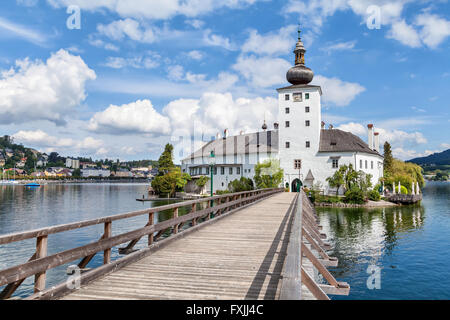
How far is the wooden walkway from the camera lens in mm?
4996

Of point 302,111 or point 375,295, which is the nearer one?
point 375,295

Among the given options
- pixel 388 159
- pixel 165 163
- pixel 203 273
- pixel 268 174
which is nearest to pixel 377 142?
pixel 388 159

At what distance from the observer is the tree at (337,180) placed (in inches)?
2119

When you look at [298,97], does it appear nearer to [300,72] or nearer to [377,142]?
[300,72]

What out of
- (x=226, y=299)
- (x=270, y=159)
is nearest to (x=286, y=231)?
(x=226, y=299)

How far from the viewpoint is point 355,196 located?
167ft

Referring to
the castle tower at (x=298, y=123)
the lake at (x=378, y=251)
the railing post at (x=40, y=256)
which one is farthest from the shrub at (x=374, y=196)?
the railing post at (x=40, y=256)

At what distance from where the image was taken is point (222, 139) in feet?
249

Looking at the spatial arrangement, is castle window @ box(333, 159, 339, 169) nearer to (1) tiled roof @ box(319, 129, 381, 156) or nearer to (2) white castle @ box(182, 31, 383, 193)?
(2) white castle @ box(182, 31, 383, 193)

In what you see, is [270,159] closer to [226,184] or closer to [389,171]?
[226,184]

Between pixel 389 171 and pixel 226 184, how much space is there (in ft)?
117

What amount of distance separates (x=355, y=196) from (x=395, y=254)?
31737mm

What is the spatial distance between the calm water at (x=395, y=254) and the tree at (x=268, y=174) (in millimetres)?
20303

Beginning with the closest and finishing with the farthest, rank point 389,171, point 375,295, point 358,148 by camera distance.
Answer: point 375,295
point 358,148
point 389,171
